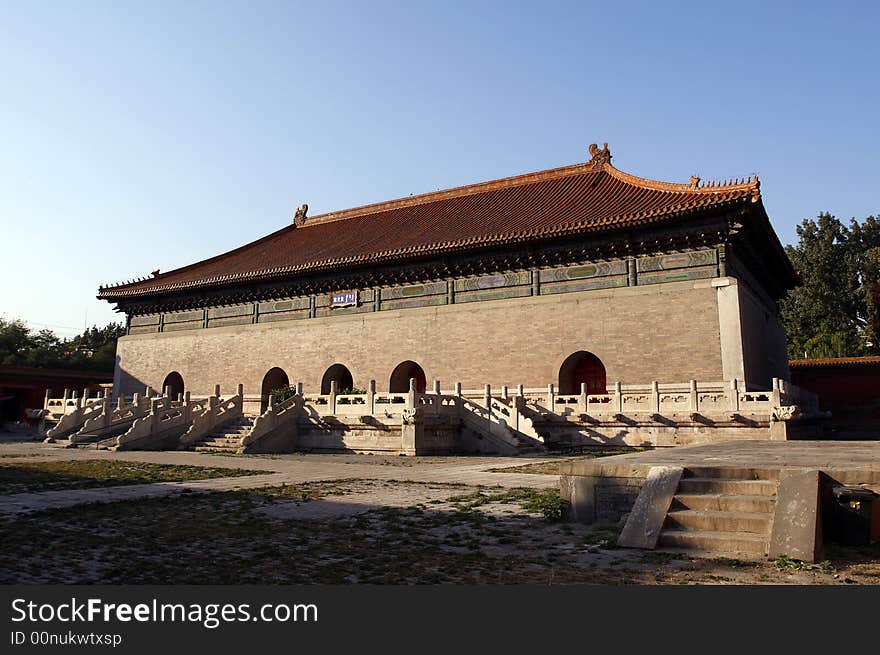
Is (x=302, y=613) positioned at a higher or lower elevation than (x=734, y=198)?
lower

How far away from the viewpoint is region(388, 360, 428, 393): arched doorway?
74.0 feet

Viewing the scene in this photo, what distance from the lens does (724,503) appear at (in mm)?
5141

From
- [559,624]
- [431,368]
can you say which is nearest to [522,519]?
[559,624]

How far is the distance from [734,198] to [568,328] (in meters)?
5.61

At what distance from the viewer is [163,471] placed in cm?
1131

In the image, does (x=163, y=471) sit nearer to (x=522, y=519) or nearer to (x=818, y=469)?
(x=522, y=519)

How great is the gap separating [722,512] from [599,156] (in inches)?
830

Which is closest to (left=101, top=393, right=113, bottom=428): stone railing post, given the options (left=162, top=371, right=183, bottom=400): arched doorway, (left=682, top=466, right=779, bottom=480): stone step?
(left=162, top=371, right=183, bottom=400): arched doorway

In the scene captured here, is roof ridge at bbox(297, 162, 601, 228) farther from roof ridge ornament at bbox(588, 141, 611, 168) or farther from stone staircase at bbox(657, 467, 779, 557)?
stone staircase at bbox(657, 467, 779, 557)

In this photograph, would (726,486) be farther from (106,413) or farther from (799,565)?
(106,413)

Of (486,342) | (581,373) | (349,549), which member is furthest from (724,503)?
Answer: (486,342)

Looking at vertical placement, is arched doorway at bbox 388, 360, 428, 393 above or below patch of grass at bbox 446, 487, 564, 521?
above

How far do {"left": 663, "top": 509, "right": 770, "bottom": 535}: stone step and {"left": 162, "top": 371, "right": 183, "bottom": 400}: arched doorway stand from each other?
86.5ft

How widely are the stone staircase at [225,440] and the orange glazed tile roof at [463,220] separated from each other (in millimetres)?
6895
